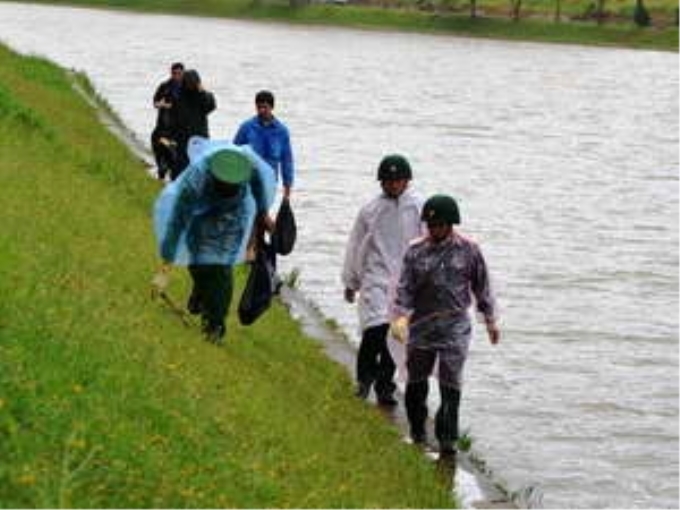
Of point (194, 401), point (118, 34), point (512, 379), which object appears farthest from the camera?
point (118, 34)

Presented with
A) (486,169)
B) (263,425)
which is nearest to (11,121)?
(263,425)

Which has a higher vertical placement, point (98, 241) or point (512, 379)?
point (98, 241)

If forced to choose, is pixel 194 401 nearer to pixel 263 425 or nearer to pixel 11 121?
pixel 263 425

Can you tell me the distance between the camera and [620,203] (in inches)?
1187

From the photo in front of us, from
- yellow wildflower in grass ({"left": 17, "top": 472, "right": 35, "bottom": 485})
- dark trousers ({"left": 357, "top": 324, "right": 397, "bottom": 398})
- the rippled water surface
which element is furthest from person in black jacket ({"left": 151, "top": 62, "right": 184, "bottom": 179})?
yellow wildflower in grass ({"left": 17, "top": 472, "right": 35, "bottom": 485})

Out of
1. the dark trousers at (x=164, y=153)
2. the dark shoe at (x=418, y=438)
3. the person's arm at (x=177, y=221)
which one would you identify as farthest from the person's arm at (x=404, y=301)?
the dark trousers at (x=164, y=153)

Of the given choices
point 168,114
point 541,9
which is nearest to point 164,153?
point 168,114

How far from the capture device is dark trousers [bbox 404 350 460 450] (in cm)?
986

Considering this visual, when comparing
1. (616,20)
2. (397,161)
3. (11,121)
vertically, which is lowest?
(616,20)

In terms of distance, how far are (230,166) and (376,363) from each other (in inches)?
106

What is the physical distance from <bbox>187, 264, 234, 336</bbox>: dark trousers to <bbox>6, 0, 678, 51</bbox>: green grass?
82.7 m

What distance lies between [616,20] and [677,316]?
274ft

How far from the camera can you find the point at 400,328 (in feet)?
32.0

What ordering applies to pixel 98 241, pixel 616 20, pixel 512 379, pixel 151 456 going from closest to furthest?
1. pixel 151 456
2. pixel 98 241
3. pixel 512 379
4. pixel 616 20
